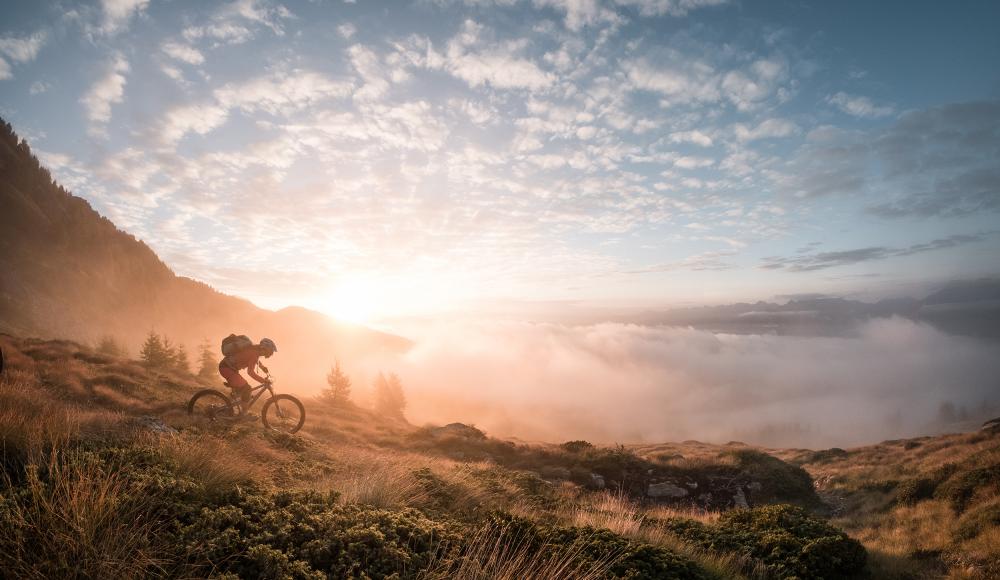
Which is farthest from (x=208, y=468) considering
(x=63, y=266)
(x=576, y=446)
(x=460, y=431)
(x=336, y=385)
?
(x=63, y=266)

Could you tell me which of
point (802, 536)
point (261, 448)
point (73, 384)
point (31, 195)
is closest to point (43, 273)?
point (31, 195)

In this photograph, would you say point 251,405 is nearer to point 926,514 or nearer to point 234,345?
point 234,345

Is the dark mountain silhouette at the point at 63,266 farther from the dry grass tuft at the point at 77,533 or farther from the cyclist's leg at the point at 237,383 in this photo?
the dry grass tuft at the point at 77,533

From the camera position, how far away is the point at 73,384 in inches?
625

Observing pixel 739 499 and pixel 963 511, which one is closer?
pixel 963 511

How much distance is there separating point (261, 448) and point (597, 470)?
1549 centimetres

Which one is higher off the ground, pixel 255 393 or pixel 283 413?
pixel 255 393

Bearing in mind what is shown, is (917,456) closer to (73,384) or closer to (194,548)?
(194,548)

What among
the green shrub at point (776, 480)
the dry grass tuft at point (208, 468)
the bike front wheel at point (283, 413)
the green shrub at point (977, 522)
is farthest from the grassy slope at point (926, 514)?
the bike front wheel at point (283, 413)

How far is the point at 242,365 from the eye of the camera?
12031 mm

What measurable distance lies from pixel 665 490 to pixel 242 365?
Answer: 16.9 metres

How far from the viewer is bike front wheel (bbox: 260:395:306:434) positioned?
41.8 ft

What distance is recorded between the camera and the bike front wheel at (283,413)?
1274 cm

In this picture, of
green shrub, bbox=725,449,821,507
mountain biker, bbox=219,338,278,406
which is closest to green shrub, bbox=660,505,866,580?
mountain biker, bbox=219,338,278,406
